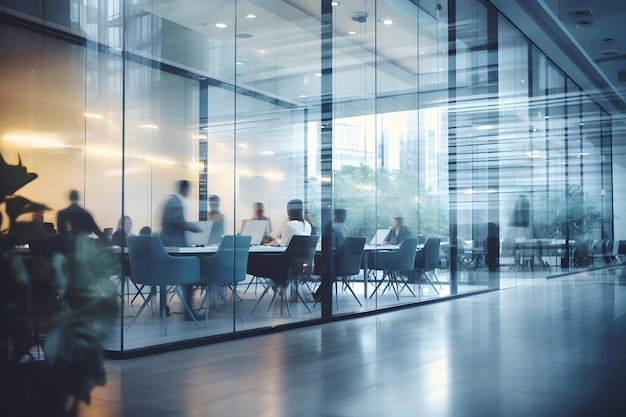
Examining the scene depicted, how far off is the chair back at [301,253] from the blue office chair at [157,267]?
1323mm

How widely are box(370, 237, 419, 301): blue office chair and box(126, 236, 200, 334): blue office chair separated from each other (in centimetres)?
282

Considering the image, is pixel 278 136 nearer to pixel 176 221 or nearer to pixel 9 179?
pixel 176 221

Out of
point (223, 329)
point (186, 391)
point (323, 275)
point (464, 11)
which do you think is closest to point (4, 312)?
point (186, 391)

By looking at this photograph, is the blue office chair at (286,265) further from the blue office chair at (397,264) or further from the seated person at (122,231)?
the seated person at (122,231)

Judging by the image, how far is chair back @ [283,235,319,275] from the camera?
664cm

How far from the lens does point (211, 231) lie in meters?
5.57

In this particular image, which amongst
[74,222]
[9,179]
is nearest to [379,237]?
[74,222]

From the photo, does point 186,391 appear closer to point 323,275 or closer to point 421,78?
point 323,275

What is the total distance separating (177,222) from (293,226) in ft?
5.10

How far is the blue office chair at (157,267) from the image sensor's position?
499 cm

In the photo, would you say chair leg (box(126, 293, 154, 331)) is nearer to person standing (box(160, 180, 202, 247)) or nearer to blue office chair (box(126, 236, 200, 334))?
blue office chair (box(126, 236, 200, 334))

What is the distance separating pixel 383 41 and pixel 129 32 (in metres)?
3.89

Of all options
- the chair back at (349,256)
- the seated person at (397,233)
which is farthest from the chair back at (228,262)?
the seated person at (397,233)

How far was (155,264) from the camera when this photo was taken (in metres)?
5.18
